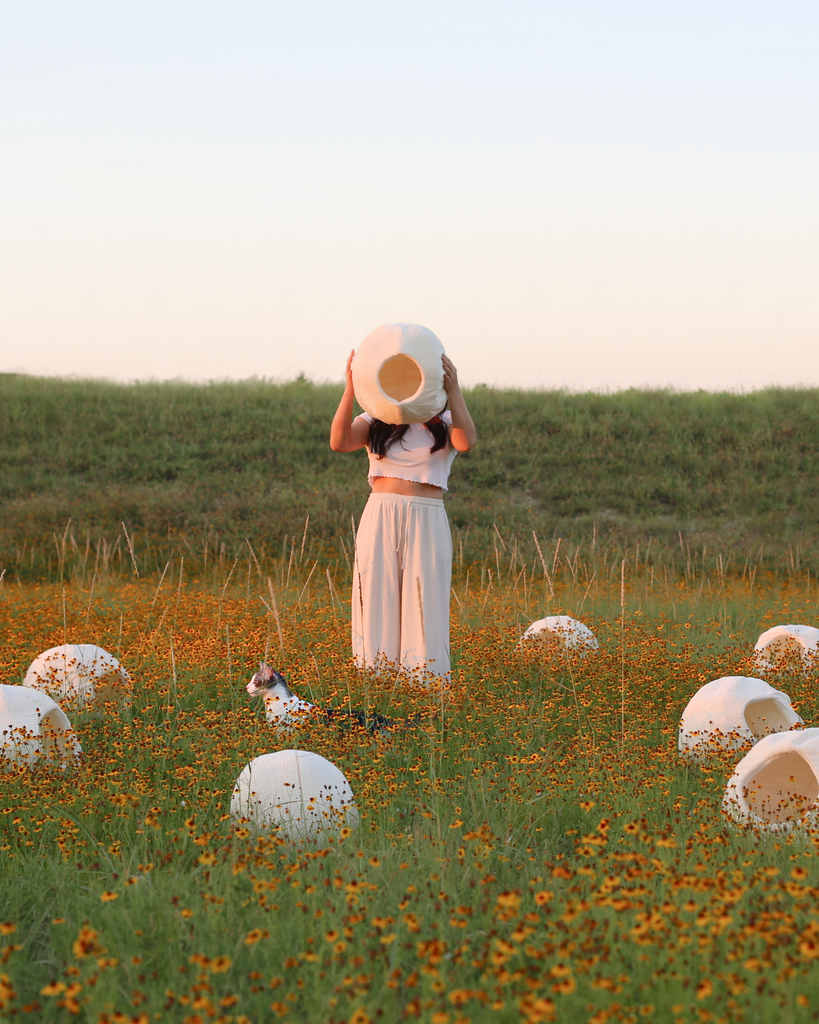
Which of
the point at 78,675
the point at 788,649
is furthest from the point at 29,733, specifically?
the point at 788,649

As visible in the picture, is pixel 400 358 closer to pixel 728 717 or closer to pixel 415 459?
pixel 415 459

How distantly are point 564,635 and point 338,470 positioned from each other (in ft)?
39.5

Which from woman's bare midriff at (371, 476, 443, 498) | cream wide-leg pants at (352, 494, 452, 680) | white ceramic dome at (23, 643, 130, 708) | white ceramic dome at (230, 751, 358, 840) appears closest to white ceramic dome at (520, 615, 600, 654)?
cream wide-leg pants at (352, 494, 452, 680)

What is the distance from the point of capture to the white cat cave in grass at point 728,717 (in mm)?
4422

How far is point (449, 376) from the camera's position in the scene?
5.40 m

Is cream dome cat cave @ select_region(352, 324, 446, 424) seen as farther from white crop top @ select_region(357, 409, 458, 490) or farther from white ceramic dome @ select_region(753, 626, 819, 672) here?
white ceramic dome @ select_region(753, 626, 819, 672)

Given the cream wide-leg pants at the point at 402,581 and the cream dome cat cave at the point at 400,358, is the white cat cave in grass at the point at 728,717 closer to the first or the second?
the cream wide-leg pants at the point at 402,581

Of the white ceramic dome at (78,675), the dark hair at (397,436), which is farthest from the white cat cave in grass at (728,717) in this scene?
the white ceramic dome at (78,675)

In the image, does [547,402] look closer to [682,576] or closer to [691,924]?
[682,576]

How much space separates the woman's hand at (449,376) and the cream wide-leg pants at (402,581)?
716mm

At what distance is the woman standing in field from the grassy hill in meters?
7.35

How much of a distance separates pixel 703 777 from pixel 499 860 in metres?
1.57

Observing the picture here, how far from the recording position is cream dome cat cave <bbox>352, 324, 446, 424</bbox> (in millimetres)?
5191

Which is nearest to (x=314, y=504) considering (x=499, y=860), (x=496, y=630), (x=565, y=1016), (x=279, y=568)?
(x=279, y=568)
